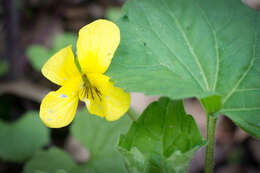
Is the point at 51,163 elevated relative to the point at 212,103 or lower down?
lower down

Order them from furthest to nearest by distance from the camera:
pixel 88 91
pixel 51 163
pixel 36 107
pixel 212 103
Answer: pixel 36 107
pixel 51 163
pixel 88 91
pixel 212 103

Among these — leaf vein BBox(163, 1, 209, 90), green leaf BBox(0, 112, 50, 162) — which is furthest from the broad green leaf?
green leaf BBox(0, 112, 50, 162)

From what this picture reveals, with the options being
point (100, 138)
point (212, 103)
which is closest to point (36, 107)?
point (100, 138)

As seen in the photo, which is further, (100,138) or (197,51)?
(100,138)

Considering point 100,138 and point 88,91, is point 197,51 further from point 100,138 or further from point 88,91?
point 100,138

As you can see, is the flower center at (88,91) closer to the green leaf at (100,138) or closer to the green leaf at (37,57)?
the green leaf at (100,138)

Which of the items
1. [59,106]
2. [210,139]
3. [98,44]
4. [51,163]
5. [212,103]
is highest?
[98,44]

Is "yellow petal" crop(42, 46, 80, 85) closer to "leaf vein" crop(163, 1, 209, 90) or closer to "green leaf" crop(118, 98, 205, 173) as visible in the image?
"green leaf" crop(118, 98, 205, 173)
